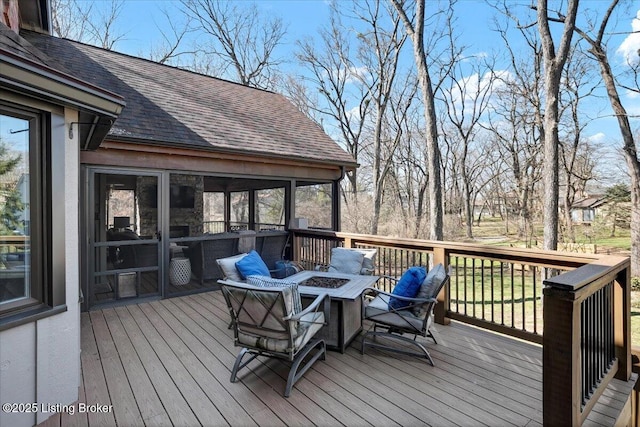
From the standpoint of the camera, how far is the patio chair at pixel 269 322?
2.50 m

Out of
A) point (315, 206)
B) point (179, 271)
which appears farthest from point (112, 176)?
point (315, 206)

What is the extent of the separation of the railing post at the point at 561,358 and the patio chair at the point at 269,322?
1565mm

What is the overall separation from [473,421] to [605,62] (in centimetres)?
1279

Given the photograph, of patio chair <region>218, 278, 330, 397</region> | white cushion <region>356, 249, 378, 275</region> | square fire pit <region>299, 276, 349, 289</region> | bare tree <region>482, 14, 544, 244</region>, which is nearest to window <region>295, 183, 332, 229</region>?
white cushion <region>356, 249, 378, 275</region>

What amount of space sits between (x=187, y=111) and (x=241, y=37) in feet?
38.1

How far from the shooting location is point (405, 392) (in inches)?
103

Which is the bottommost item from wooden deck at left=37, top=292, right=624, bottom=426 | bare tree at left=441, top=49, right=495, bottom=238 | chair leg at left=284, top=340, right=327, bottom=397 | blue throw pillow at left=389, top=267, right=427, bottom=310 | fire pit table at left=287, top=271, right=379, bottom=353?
wooden deck at left=37, top=292, right=624, bottom=426

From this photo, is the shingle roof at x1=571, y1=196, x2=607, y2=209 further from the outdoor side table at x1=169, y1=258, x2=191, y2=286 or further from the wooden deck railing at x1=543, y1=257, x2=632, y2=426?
the outdoor side table at x1=169, y1=258, x2=191, y2=286

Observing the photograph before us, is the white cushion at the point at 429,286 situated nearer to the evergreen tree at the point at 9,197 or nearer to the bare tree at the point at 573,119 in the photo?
the evergreen tree at the point at 9,197

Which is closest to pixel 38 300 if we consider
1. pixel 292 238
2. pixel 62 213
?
pixel 62 213

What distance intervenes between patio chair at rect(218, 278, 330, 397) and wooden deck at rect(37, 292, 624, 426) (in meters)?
0.22

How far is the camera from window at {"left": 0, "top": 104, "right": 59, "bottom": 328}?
2.15m

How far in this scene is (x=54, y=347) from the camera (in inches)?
92.7

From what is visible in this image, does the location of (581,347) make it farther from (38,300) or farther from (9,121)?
(9,121)
